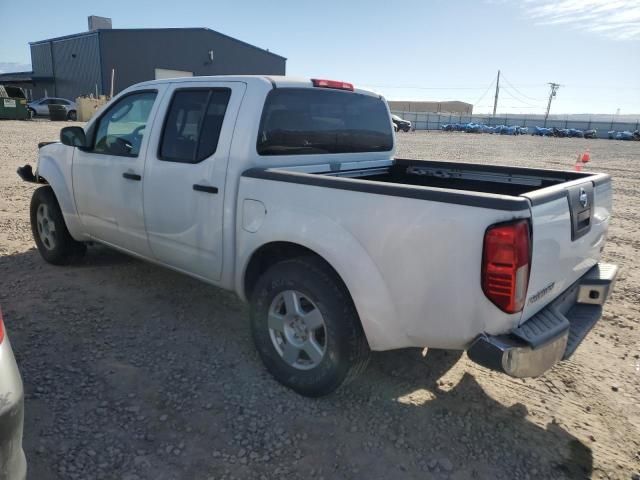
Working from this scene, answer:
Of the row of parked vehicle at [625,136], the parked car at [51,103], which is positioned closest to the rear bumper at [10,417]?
the parked car at [51,103]

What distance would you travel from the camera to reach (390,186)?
2414mm

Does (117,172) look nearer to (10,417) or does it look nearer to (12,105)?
(10,417)

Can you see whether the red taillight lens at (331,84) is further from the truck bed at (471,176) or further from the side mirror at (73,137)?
the side mirror at (73,137)

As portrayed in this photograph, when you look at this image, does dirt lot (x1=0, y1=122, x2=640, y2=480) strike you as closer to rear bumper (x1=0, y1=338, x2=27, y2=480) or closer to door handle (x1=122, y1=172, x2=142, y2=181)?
rear bumper (x1=0, y1=338, x2=27, y2=480)

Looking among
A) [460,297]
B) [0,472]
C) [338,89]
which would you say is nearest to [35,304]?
[0,472]

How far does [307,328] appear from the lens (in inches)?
115

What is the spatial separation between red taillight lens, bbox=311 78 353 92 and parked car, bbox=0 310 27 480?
8.89 feet

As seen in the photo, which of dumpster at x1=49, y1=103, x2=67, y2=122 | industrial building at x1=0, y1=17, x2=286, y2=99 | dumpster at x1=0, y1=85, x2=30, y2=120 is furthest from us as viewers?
industrial building at x1=0, y1=17, x2=286, y2=99

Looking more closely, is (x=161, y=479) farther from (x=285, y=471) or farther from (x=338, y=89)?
(x=338, y=89)

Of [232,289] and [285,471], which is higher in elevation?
[232,289]

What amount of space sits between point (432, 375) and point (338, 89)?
2.30 metres

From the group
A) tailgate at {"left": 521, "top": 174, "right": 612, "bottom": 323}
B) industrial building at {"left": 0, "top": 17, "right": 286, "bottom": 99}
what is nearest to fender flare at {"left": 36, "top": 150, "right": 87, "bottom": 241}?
tailgate at {"left": 521, "top": 174, "right": 612, "bottom": 323}

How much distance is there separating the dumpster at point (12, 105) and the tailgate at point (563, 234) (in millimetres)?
32645

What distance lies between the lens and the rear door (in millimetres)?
3314
